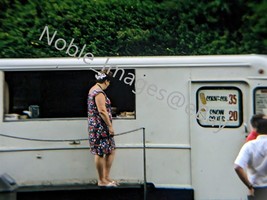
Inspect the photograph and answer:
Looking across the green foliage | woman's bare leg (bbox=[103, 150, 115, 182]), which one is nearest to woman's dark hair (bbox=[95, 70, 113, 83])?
woman's bare leg (bbox=[103, 150, 115, 182])

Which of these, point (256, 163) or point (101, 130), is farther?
point (101, 130)

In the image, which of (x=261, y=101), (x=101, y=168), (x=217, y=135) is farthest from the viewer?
(x=101, y=168)

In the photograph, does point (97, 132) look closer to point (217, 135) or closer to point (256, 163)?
point (217, 135)

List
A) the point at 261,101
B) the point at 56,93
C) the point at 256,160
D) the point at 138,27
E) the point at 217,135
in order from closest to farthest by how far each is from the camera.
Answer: the point at 256,160
the point at 261,101
the point at 217,135
the point at 56,93
the point at 138,27

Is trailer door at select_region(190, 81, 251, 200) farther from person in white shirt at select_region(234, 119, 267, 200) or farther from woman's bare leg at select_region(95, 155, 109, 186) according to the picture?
person in white shirt at select_region(234, 119, 267, 200)

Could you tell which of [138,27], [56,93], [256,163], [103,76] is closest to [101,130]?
[103,76]

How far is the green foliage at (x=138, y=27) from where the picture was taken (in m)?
12.1

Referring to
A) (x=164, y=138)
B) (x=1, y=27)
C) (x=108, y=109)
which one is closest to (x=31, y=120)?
(x=108, y=109)

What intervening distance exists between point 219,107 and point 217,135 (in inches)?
16.1

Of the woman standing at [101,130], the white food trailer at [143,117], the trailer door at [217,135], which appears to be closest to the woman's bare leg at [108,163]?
the woman standing at [101,130]

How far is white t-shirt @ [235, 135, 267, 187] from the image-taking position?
223 inches

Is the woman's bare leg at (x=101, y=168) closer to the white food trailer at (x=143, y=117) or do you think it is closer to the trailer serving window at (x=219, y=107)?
the white food trailer at (x=143, y=117)

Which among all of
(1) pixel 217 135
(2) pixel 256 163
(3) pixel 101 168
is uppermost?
(1) pixel 217 135

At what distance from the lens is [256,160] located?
5.70 meters
